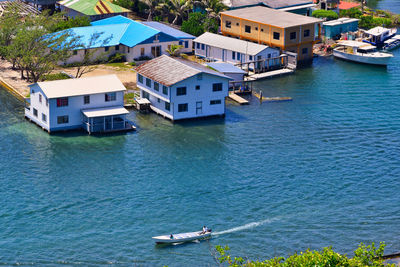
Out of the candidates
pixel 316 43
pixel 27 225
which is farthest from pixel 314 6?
pixel 27 225

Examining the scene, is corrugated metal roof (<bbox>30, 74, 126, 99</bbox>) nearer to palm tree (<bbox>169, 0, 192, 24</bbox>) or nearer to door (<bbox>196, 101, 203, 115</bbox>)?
door (<bbox>196, 101, 203, 115</bbox>)

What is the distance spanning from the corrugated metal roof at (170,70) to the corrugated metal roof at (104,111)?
686cm

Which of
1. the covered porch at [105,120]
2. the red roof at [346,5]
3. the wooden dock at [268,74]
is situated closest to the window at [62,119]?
the covered porch at [105,120]

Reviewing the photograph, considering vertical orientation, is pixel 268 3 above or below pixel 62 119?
above

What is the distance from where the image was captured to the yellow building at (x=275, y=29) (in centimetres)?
11431

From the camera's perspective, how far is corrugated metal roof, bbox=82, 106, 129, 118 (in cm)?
8230

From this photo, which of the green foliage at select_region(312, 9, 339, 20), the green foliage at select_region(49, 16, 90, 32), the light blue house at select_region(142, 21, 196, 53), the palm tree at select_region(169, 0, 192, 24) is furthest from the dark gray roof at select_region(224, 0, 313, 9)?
the green foliage at select_region(49, 16, 90, 32)

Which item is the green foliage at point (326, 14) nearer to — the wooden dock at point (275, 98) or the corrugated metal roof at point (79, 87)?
the wooden dock at point (275, 98)

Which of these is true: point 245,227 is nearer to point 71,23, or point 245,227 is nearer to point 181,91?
point 181,91

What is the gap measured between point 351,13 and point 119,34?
185ft

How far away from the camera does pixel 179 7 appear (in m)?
129

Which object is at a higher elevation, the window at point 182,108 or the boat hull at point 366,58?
the boat hull at point 366,58

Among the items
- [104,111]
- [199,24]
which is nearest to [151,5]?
[199,24]

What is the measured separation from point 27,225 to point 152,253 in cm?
1286
